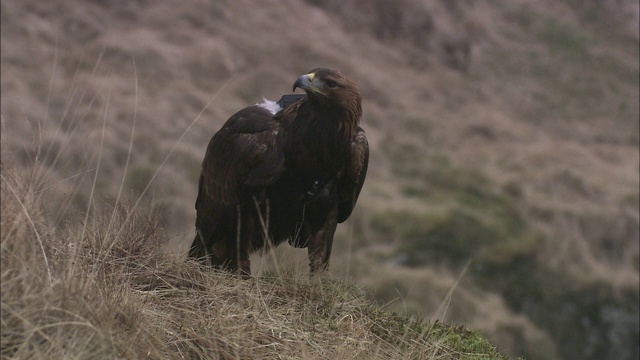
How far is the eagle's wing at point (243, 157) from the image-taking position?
4605mm

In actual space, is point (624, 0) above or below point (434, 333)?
above

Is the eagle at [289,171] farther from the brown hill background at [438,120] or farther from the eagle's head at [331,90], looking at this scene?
the brown hill background at [438,120]

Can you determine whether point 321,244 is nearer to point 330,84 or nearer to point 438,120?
point 330,84

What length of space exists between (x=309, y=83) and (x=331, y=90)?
0.14 meters

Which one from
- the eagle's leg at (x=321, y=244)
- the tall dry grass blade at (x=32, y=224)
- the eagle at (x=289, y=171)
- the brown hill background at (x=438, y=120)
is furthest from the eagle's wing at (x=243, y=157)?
the brown hill background at (x=438, y=120)

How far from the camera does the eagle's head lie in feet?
14.6

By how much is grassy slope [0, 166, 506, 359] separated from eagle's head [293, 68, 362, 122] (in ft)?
3.12

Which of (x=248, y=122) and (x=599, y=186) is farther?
(x=599, y=186)

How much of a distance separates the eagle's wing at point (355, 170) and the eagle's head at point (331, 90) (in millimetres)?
235

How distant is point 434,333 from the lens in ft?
13.6

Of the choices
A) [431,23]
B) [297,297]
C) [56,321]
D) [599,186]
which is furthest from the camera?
[431,23]

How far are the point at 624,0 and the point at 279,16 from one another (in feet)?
27.1

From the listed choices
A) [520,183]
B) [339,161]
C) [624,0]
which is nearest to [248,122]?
[339,161]

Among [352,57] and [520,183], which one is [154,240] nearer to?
[520,183]
